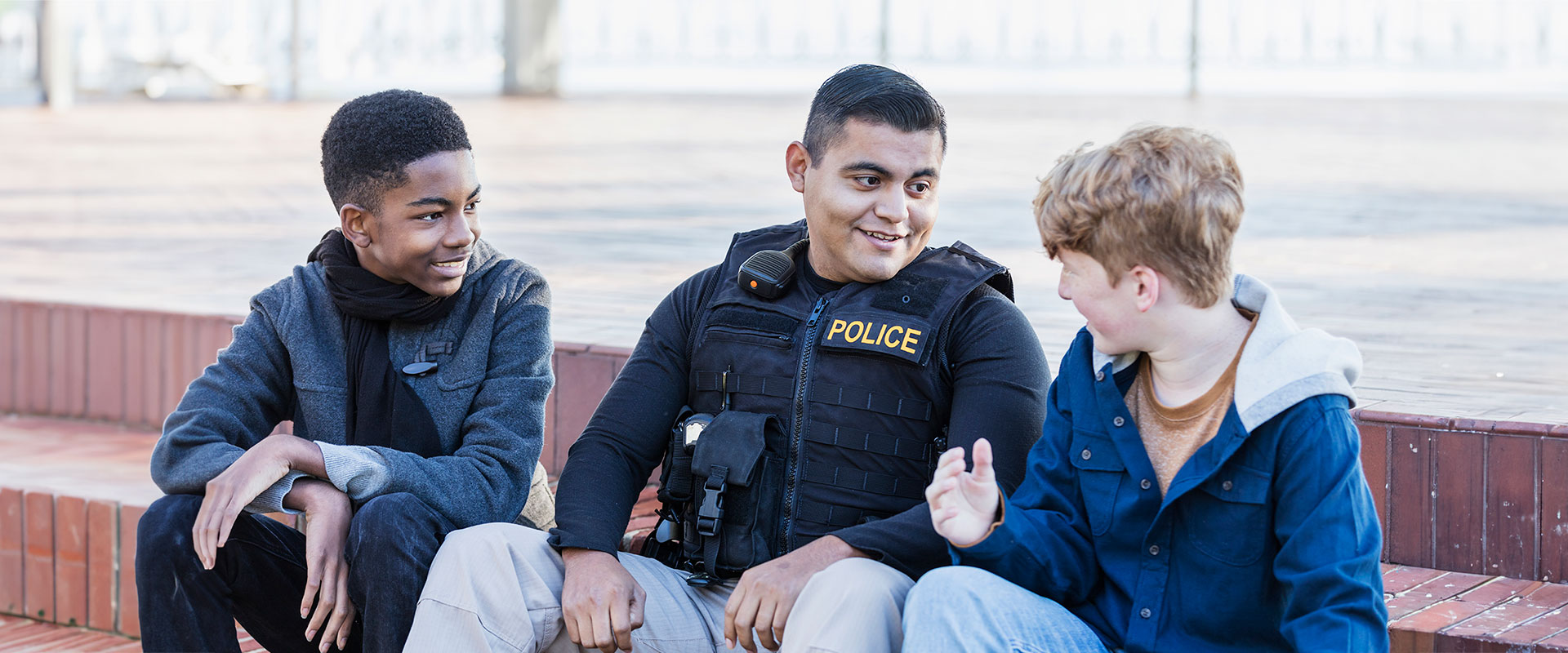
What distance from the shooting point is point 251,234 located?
6.41 m

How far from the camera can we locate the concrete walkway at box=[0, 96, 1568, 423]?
4152 mm

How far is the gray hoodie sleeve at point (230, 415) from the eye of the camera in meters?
2.60

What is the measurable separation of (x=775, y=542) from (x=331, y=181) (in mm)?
1064

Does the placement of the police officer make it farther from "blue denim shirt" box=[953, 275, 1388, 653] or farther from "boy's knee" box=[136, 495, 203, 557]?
"boy's knee" box=[136, 495, 203, 557]

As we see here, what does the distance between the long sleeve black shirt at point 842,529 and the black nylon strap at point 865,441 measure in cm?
11

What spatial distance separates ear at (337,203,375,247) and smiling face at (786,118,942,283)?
2.71 feet

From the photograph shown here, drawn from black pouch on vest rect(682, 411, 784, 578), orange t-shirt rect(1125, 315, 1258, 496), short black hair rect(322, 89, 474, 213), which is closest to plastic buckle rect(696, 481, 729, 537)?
black pouch on vest rect(682, 411, 784, 578)

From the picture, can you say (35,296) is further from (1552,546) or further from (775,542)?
(1552,546)

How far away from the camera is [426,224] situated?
2752 millimetres

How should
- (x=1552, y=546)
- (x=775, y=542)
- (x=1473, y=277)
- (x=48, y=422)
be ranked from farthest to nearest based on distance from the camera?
→ (x=1473, y=277), (x=48, y=422), (x=1552, y=546), (x=775, y=542)

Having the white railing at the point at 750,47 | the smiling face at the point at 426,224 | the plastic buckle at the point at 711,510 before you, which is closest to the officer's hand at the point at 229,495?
the smiling face at the point at 426,224

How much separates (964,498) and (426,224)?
1.16m

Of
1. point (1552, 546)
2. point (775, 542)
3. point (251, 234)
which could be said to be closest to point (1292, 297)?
point (1552, 546)

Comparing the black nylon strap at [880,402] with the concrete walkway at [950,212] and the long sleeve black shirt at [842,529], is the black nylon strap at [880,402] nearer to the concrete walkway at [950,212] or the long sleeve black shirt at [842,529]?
the long sleeve black shirt at [842,529]
